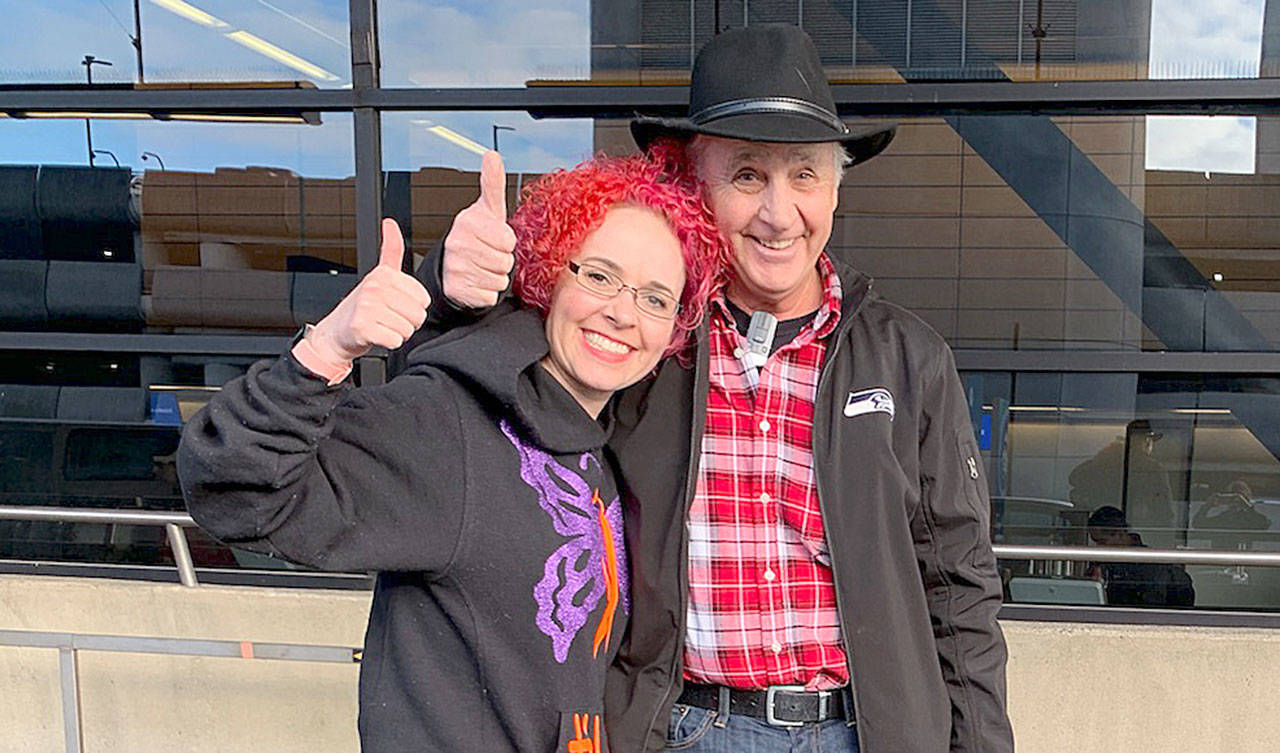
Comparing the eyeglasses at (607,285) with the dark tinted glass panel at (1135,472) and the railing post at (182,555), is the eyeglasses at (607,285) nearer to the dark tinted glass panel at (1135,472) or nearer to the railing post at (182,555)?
the railing post at (182,555)

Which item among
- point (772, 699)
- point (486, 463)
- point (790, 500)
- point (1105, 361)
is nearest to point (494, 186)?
point (486, 463)

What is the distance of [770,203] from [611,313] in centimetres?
32

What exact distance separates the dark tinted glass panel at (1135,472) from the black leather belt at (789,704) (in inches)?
84.1

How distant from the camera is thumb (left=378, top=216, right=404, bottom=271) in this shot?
3.68ft

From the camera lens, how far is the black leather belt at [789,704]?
1.42 metres

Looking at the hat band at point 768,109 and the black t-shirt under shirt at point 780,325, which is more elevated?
the hat band at point 768,109

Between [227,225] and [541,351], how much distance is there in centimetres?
316

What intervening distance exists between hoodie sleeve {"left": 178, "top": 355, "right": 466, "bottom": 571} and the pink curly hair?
0.23 meters

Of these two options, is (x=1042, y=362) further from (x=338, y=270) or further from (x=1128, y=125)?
(x=338, y=270)

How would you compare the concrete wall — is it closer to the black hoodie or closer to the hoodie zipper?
the hoodie zipper

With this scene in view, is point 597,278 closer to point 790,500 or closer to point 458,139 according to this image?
point 790,500

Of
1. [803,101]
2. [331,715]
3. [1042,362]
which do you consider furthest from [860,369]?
[331,715]

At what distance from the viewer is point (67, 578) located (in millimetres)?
3445

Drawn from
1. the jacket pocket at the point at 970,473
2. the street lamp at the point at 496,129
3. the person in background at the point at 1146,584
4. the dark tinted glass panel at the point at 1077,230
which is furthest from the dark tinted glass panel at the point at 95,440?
the person in background at the point at 1146,584
